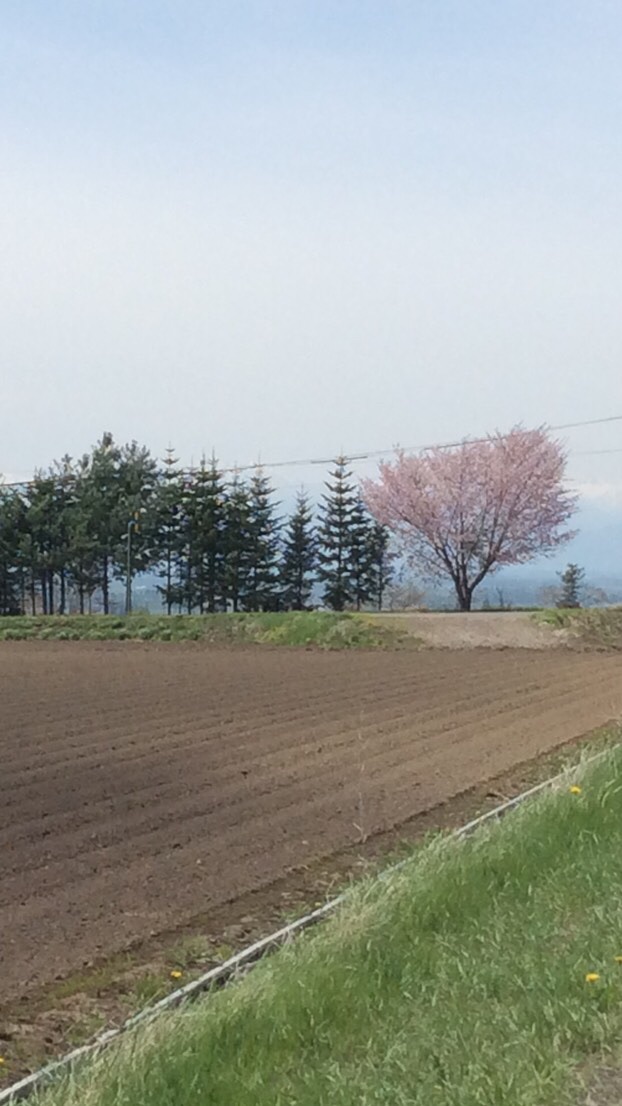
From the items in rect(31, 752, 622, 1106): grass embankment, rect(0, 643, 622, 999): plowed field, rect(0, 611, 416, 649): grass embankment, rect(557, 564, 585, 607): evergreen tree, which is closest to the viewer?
rect(31, 752, 622, 1106): grass embankment

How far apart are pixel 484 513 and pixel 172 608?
1429cm

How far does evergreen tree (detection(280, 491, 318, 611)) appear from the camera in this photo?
2233 inches

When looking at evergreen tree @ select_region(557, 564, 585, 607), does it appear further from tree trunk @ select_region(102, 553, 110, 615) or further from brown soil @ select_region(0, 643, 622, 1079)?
brown soil @ select_region(0, 643, 622, 1079)

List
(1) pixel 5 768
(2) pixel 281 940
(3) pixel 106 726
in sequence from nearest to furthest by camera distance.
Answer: (2) pixel 281 940
(1) pixel 5 768
(3) pixel 106 726

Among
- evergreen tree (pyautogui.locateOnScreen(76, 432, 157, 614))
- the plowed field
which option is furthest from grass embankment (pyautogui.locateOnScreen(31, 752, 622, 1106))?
evergreen tree (pyautogui.locateOnScreen(76, 432, 157, 614))

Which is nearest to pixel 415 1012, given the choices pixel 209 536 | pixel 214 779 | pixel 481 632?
pixel 214 779

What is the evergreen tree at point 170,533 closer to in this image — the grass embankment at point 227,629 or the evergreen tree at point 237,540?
the evergreen tree at point 237,540

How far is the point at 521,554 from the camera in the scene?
55.1 metres

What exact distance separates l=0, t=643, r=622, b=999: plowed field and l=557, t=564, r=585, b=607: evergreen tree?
1066 inches

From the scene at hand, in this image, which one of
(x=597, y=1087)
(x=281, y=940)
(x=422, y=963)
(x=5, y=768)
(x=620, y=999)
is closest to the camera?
(x=597, y=1087)

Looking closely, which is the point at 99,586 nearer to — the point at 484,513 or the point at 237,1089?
the point at 484,513

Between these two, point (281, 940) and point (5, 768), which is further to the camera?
point (5, 768)

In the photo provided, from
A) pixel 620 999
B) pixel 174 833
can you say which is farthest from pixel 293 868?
pixel 620 999

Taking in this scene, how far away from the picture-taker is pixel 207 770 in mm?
12812
